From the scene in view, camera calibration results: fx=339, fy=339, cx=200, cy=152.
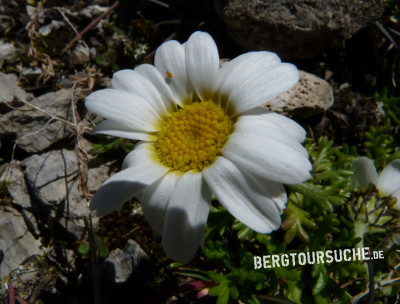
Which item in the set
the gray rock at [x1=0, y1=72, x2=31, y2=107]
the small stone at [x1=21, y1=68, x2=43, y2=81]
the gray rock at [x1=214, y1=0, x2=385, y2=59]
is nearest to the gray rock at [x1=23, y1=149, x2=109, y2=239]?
the gray rock at [x1=0, y1=72, x2=31, y2=107]

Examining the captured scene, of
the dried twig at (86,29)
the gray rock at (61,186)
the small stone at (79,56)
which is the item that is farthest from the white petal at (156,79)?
the dried twig at (86,29)

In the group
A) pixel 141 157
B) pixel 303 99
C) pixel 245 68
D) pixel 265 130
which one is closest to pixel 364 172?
pixel 303 99

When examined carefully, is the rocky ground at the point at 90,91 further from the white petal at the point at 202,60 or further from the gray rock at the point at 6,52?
the white petal at the point at 202,60

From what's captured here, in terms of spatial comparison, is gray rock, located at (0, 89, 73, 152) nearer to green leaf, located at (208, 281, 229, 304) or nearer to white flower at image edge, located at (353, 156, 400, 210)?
green leaf, located at (208, 281, 229, 304)

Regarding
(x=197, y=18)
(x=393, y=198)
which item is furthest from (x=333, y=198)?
(x=197, y=18)

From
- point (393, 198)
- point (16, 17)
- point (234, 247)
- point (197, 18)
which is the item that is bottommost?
point (234, 247)

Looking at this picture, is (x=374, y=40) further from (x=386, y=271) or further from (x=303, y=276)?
(x=303, y=276)
